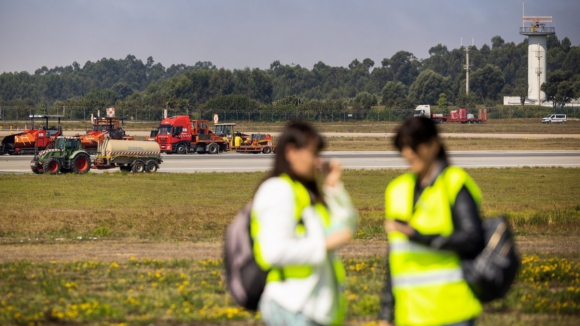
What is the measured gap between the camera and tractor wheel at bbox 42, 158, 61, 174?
3691 cm

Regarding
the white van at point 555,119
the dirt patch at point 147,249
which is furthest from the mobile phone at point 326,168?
the white van at point 555,119

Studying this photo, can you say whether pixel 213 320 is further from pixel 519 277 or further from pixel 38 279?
pixel 519 277

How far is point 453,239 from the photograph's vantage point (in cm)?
426

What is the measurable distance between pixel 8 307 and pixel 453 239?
20.4 ft

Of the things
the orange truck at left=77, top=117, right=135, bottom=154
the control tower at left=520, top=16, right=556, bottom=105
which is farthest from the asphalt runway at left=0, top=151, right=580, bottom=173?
the control tower at left=520, top=16, right=556, bottom=105

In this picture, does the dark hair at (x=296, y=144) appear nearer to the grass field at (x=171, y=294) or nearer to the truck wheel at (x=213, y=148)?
the grass field at (x=171, y=294)

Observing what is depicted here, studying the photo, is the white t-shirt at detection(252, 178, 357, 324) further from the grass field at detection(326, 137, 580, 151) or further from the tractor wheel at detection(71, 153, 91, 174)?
the grass field at detection(326, 137, 580, 151)

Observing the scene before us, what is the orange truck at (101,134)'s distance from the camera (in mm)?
48469

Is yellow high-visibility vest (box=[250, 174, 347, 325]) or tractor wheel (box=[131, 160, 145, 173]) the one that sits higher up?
yellow high-visibility vest (box=[250, 174, 347, 325])

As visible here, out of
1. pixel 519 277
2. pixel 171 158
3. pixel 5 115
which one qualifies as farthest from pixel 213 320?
pixel 5 115

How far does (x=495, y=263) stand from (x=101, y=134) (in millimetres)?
48206

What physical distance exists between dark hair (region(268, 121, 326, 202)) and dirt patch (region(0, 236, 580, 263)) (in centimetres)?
898

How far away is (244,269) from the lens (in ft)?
13.8

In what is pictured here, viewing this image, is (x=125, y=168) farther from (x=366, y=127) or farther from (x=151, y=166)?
(x=366, y=127)
